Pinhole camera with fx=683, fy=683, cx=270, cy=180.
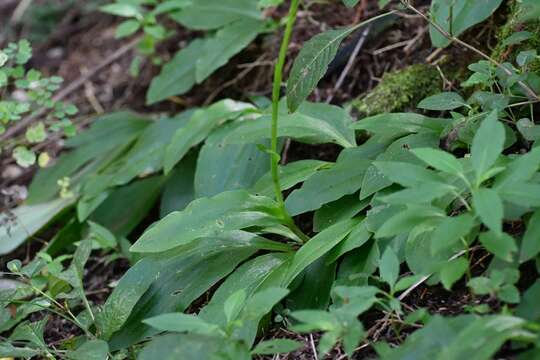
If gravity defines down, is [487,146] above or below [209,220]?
above

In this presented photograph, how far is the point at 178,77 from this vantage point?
271 cm

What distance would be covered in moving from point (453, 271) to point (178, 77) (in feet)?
5.74

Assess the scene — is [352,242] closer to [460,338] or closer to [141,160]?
[460,338]

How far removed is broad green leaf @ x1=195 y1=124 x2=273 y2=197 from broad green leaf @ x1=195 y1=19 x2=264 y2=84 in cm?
45

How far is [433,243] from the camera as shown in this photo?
1158 mm

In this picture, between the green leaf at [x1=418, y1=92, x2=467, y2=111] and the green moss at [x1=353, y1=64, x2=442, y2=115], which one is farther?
the green moss at [x1=353, y1=64, x2=442, y2=115]

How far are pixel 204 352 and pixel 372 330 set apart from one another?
0.41m

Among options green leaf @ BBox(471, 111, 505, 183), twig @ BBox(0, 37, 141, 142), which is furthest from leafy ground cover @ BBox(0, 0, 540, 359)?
twig @ BBox(0, 37, 141, 142)

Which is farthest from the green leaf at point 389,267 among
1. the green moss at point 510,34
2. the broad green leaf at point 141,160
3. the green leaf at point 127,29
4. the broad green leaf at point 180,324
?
the green leaf at point 127,29

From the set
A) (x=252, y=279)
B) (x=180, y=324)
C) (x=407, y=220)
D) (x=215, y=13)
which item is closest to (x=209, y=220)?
(x=252, y=279)

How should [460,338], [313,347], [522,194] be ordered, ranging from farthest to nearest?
[313,347] < [522,194] < [460,338]

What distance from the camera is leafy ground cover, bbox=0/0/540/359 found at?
4.00ft

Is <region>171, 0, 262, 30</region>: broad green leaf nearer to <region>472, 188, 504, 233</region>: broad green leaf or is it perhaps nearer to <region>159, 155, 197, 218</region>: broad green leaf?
<region>159, 155, 197, 218</region>: broad green leaf

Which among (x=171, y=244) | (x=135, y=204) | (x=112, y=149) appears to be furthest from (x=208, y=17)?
(x=171, y=244)
